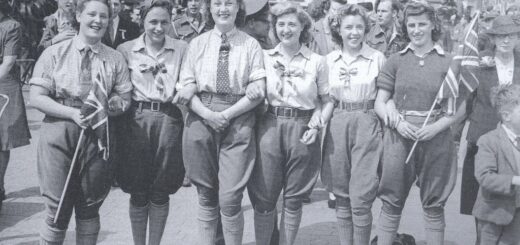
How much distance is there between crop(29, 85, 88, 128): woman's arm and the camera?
12.4 feet

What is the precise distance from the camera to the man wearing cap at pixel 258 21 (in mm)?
4845

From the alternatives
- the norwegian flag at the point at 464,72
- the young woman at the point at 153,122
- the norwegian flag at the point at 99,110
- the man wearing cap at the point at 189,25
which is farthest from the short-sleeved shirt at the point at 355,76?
the man wearing cap at the point at 189,25

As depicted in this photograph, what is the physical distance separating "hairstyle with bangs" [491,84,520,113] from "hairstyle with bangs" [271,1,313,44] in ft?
4.28

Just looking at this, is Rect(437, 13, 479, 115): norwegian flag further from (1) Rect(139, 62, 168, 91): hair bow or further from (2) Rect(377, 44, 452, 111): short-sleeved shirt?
(1) Rect(139, 62, 168, 91): hair bow

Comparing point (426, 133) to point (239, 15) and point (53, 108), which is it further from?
point (53, 108)

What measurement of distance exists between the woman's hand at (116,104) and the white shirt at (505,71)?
8.53 feet

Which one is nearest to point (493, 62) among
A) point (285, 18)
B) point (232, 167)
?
point (285, 18)

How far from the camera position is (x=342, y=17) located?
14.2 ft

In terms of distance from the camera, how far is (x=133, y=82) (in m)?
4.18

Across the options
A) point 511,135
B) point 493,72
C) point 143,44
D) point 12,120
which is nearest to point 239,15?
point 143,44

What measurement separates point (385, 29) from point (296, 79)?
2.68m

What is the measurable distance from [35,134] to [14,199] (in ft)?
10.8

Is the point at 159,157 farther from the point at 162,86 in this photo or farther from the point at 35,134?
the point at 35,134

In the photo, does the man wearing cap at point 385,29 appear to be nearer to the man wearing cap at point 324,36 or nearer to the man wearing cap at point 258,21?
the man wearing cap at point 324,36
